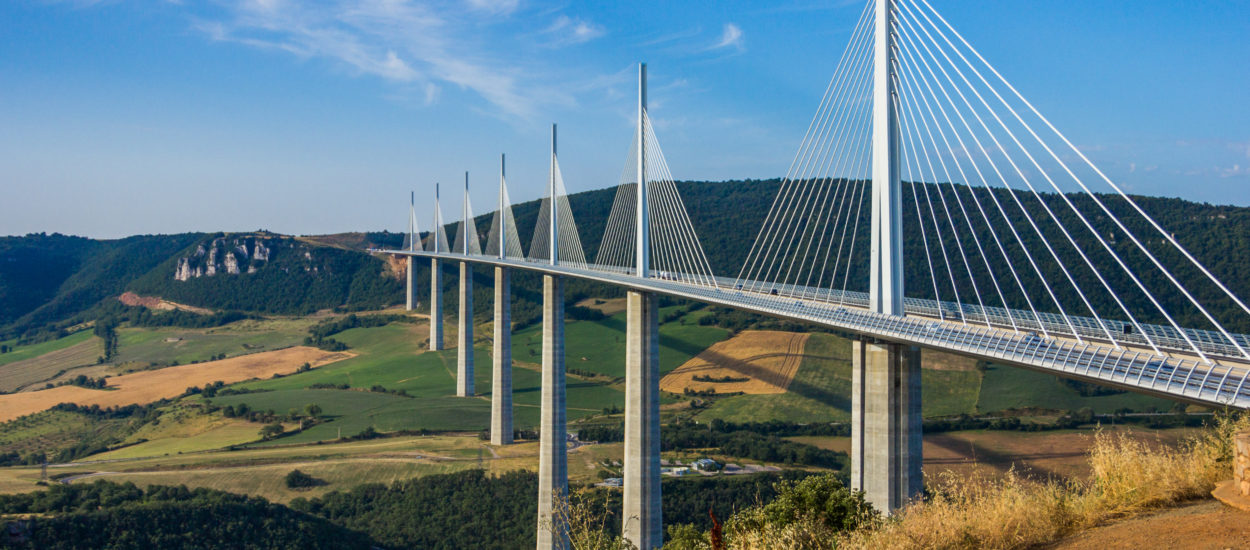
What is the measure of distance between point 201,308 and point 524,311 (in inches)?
1935

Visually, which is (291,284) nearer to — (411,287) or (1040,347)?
(411,287)

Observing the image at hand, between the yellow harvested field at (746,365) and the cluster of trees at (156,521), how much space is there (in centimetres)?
2966

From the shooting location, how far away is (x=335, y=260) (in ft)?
364

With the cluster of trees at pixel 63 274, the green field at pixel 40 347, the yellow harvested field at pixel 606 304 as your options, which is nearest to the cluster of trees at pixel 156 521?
the yellow harvested field at pixel 606 304

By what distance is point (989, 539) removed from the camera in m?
8.79

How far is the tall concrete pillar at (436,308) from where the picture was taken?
74.8m

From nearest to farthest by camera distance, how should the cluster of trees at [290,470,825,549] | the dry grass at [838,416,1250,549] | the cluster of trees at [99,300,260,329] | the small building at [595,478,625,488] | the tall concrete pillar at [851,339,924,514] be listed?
1. the dry grass at [838,416,1250,549]
2. the tall concrete pillar at [851,339,924,514]
3. the cluster of trees at [290,470,825,549]
4. the small building at [595,478,625,488]
5. the cluster of trees at [99,300,260,329]

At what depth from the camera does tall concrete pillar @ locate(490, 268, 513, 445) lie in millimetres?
46406

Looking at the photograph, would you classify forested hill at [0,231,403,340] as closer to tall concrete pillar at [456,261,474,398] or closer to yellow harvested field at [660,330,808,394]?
tall concrete pillar at [456,261,474,398]

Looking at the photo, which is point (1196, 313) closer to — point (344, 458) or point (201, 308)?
point (344, 458)

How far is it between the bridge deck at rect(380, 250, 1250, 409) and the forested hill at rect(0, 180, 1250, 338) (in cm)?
2224

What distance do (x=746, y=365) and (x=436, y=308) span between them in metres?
33.6

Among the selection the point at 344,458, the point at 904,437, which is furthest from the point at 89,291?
the point at 904,437

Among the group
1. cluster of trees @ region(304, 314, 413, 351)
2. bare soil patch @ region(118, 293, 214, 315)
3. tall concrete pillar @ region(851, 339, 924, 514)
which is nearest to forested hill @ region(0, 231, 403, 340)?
bare soil patch @ region(118, 293, 214, 315)
